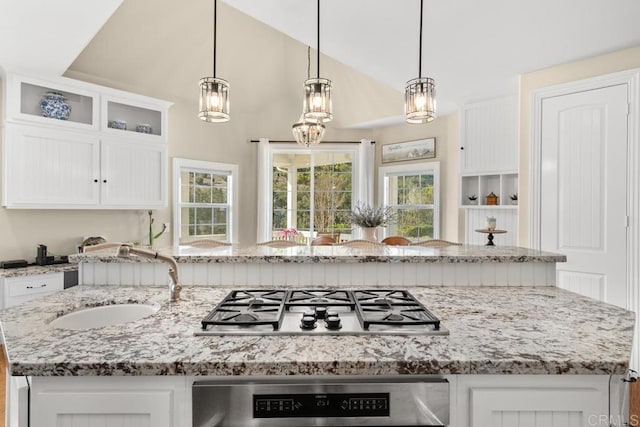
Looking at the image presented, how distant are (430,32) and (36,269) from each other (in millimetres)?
3906

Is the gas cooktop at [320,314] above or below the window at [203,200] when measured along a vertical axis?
below

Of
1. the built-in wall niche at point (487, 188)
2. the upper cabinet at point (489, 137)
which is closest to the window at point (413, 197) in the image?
the built-in wall niche at point (487, 188)

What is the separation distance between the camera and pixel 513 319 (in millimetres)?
1278

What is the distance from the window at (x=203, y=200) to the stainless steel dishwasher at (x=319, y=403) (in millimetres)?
4080

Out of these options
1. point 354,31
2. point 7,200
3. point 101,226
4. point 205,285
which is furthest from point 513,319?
point 101,226

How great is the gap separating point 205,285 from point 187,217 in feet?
10.9

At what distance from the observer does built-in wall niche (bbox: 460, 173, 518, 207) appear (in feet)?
13.0

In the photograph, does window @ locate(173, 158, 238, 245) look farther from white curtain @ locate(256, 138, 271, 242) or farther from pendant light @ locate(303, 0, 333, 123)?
pendant light @ locate(303, 0, 333, 123)

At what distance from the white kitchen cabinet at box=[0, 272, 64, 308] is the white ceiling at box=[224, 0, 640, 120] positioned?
2.90 metres

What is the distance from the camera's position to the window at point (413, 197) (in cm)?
511

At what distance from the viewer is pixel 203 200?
5.06m

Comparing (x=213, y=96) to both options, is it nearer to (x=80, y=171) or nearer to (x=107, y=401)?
(x=107, y=401)

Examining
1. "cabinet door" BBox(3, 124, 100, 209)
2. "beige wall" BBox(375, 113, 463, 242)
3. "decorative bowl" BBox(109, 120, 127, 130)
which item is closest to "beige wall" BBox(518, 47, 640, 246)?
"beige wall" BBox(375, 113, 463, 242)

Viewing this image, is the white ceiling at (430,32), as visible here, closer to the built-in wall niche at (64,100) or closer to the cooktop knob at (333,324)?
the built-in wall niche at (64,100)
